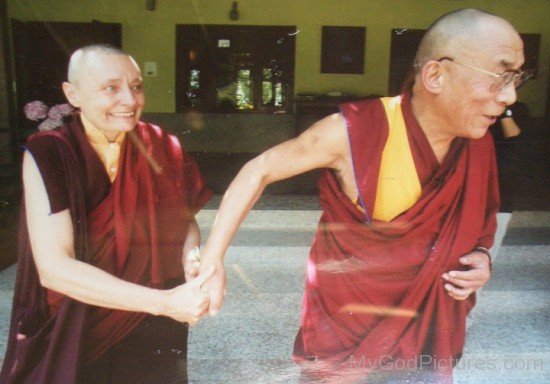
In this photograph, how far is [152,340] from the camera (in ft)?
5.39

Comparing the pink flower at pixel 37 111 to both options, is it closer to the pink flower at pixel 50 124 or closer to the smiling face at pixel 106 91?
the pink flower at pixel 50 124

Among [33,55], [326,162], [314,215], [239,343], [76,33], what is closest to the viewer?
[326,162]

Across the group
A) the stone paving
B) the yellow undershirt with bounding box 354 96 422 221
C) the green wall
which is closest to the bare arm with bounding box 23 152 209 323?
the yellow undershirt with bounding box 354 96 422 221

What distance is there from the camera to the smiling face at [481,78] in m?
1.28

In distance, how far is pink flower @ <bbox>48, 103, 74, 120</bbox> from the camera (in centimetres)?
151

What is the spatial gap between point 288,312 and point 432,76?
6.58 ft

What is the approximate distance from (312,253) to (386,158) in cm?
39

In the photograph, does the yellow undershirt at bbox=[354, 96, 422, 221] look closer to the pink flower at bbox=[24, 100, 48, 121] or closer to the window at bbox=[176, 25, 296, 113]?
the pink flower at bbox=[24, 100, 48, 121]

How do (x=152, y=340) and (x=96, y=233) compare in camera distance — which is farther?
(x=152, y=340)

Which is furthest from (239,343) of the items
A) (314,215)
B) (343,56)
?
(343,56)

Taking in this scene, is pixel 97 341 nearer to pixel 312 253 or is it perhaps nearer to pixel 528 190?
pixel 312 253

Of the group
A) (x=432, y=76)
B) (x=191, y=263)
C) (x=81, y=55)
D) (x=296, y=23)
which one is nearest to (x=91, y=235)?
(x=191, y=263)

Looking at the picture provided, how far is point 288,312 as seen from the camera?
120 inches

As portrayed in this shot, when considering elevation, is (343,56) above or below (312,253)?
above
